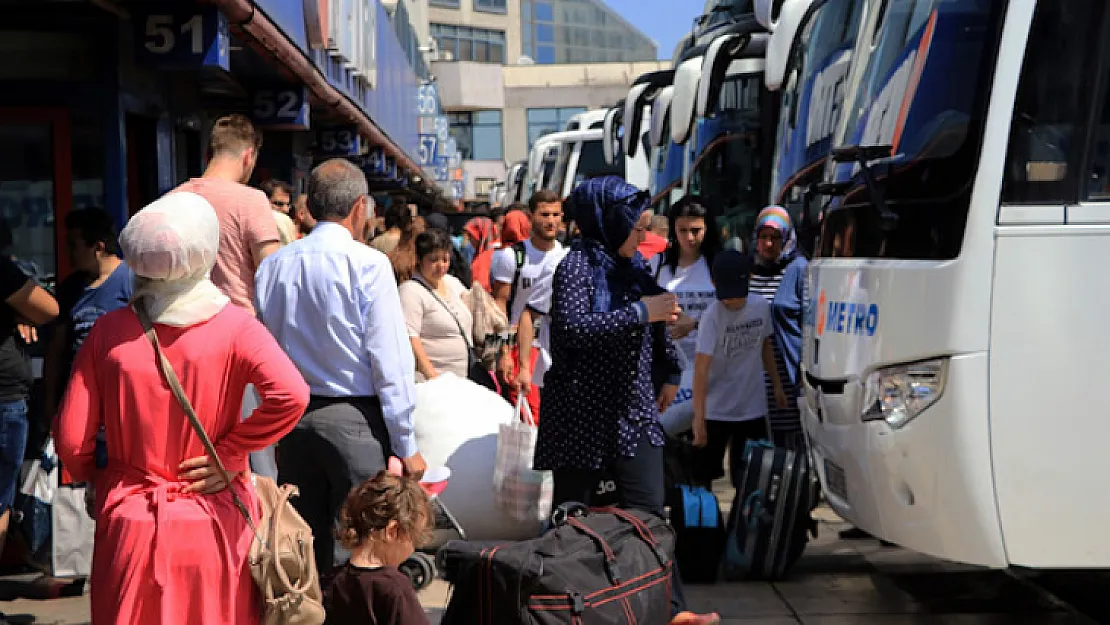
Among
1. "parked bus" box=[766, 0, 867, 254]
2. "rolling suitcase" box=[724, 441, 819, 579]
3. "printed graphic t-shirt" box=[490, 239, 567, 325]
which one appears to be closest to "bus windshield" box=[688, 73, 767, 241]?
"parked bus" box=[766, 0, 867, 254]

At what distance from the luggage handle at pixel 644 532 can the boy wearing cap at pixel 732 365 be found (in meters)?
2.28

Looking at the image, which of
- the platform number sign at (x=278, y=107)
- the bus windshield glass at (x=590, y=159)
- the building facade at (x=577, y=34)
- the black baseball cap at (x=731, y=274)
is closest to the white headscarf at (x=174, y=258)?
the black baseball cap at (x=731, y=274)

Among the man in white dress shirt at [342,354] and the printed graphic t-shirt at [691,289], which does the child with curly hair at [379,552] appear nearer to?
the man in white dress shirt at [342,354]

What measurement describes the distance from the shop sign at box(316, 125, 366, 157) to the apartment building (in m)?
42.9

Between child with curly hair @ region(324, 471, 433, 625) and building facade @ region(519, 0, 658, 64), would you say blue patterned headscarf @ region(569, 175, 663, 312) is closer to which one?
child with curly hair @ region(324, 471, 433, 625)

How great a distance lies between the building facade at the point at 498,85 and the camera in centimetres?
6556

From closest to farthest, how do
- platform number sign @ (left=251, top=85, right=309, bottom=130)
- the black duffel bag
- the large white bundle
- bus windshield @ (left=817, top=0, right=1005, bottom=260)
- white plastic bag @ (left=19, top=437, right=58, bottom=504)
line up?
the black duffel bag → bus windshield @ (left=817, top=0, right=1005, bottom=260) → white plastic bag @ (left=19, top=437, right=58, bottom=504) → the large white bundle → platform number sign @ (left=251, top=85, right=309, bottom=130)

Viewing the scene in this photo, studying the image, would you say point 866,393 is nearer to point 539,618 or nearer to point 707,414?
point 539,618

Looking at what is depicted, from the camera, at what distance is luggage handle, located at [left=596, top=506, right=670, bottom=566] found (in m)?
4.80

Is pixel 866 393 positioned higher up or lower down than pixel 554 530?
higher up

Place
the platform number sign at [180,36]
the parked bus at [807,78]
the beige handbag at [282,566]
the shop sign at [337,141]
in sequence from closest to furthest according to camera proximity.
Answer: the beige handbag at [282,566]
the platform number sign at [180,36]
the parked bus at [807,78]
the shop sign at [337,141]

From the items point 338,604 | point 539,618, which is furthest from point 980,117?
point 338,604

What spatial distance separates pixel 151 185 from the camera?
9273 millimetres

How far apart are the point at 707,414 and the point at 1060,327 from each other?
287 cm
